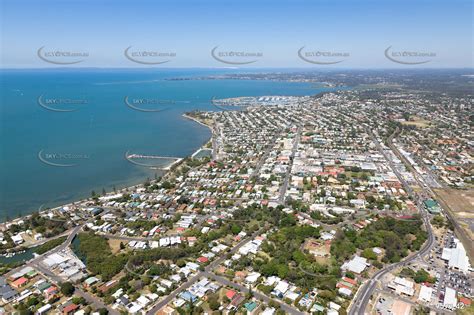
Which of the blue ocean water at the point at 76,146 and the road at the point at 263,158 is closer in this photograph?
the blue ocean water at the point at 76,146

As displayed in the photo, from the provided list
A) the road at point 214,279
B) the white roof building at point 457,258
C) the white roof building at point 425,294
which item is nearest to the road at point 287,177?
the road at point 214,279

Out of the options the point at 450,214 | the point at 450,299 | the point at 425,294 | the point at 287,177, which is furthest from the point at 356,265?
the point at 287,177

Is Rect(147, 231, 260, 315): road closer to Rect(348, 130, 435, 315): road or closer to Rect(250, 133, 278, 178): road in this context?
Rect(348, 130, 435, 315): road

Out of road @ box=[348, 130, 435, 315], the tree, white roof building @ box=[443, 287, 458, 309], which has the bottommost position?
white roof building @ box=[443, 287, 458, 309]

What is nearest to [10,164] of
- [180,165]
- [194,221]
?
[180,165]

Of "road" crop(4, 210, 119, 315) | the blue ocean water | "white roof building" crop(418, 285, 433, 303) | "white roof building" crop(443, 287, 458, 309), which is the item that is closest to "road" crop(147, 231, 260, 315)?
"road" crop(4, 210, 119, 315)

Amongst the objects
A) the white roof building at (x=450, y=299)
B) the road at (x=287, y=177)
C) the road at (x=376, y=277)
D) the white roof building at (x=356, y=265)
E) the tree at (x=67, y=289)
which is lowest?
the white roof building at (x=450, y=299)

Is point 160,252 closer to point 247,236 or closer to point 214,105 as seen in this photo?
point 247,236

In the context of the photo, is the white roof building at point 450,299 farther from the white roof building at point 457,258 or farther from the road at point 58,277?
the road at point 58,277

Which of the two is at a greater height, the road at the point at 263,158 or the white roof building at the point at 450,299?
the road at the point at 263,158
